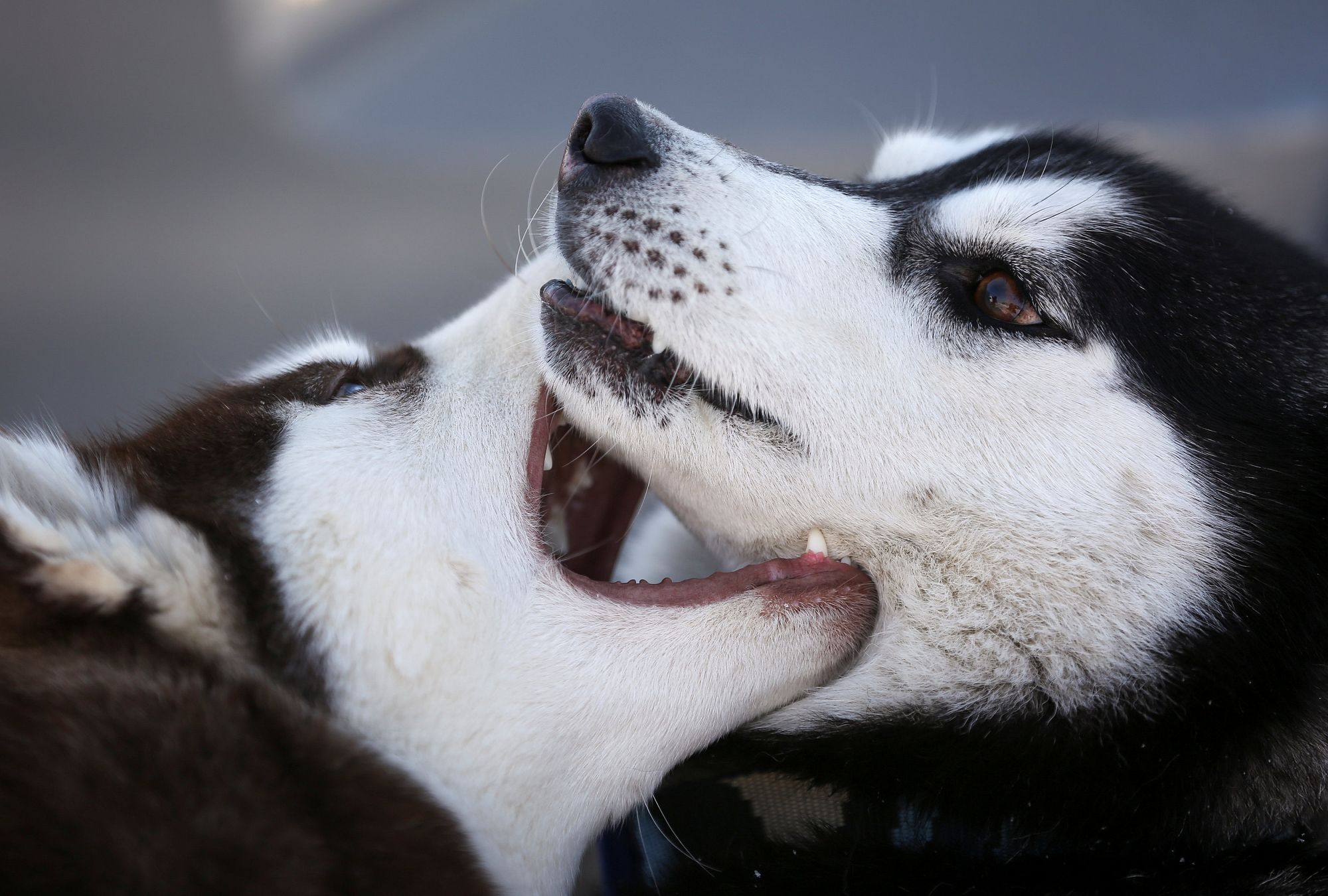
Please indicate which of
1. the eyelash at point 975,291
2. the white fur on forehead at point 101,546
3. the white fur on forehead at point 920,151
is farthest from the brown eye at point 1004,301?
the white fur on forehead at point 101,546

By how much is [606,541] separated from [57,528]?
0.94 metres

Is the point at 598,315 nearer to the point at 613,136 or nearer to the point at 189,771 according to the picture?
the point at 613,136

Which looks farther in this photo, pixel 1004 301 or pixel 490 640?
pixel 1004 301

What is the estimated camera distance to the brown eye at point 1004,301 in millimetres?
1559

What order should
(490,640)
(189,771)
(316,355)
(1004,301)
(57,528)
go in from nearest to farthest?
(189,771), (57,528), (490,640), (1004,301), (316,355)

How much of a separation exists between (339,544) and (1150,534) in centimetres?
116

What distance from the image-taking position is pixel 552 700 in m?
1.42

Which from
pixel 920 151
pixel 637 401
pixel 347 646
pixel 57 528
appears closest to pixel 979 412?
pixel 637 401

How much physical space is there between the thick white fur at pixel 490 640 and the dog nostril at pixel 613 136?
0.45m

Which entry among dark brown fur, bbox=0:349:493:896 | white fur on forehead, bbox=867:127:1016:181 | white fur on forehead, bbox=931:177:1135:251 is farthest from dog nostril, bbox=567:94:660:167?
dark brown fur, bbox=0:349:493:896

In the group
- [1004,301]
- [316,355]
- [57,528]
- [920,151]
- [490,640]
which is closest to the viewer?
[57,528]

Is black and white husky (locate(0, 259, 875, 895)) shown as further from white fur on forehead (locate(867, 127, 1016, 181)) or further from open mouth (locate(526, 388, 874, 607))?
white fur on forehead (locate(867, 127, 1016, 181))

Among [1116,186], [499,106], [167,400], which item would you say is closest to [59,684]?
[167,400]

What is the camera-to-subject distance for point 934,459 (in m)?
1.52
